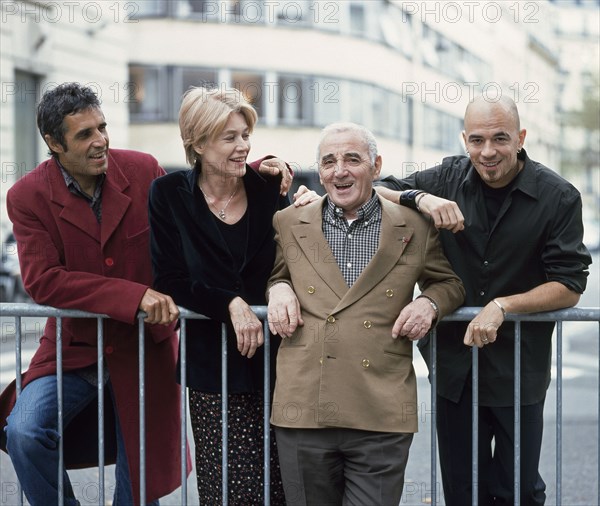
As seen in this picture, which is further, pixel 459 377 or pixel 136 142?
pixel 136 142

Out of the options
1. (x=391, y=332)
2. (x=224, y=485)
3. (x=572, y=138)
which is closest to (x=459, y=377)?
(x=391, y=332)

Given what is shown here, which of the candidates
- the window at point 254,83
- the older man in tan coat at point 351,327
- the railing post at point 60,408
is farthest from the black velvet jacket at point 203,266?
the window at point 254,83

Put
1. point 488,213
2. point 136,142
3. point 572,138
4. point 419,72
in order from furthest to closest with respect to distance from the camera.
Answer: point 572,138 → point 419,72 → point 136,142 → point 488,213

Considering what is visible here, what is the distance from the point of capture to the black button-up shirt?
4.11 meters

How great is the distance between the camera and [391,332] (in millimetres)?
3785

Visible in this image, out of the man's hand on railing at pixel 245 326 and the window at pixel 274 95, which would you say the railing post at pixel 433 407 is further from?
the window at pixel 274 95

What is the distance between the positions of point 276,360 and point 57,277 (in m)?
0.98

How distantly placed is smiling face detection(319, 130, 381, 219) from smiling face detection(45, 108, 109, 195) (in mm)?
1082

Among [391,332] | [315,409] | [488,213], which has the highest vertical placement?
[488,213]

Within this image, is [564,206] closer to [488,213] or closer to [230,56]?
[488,213]

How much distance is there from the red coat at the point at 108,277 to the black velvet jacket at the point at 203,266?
0.23 metres

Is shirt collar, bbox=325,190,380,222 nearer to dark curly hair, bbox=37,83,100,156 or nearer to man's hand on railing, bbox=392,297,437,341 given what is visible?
man's hand on railing, bbox=392,297,437,341

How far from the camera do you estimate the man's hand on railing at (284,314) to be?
149 inches

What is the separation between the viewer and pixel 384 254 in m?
3.82
